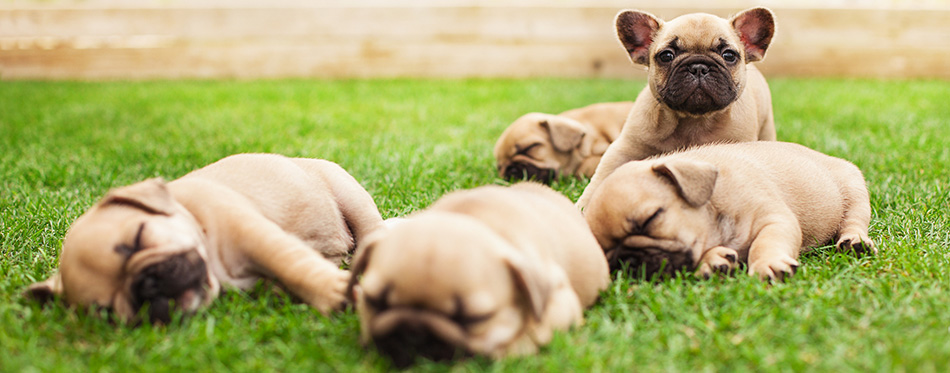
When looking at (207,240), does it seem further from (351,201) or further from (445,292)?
(445,292)

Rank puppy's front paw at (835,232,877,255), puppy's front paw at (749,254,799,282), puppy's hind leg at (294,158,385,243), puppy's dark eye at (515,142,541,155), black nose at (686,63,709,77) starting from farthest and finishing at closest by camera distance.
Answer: puppy's dark eye at (515,142,541,155)
black nose at (686,63,709,77)
puppy's hind leg at (294,158,385,243)
puppy's front paw at (835,232,877,255)
puppy's front paw at (749,254,799,282)

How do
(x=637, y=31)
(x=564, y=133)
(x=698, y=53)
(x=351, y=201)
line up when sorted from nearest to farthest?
1. (x=351, y=201)
2. (x=698, y=53)
3. (x=637, y=31)
4. (x=564, y=133)

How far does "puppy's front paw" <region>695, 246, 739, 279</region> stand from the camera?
12.5 feet

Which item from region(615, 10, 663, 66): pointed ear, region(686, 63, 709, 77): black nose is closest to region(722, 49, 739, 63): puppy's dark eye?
region(686, 63, 709, 77): black nose

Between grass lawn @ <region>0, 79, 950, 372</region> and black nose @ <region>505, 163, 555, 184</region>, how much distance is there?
0.53 ft

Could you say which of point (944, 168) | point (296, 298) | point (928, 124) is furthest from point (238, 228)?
point (928, 124)

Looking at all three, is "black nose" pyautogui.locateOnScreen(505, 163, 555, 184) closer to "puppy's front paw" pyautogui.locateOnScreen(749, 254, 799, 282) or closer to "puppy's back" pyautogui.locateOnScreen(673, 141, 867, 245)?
"puppy's back" pyautogui.locateOnScreen(673, 141, 867, 245)

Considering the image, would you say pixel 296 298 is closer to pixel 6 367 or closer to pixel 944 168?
pixel 6 367

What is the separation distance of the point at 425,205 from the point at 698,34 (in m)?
2.41

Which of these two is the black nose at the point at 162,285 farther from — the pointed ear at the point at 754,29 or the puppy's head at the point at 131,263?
the pointed ear at the point at 754,29

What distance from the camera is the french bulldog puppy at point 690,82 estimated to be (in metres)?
5.40

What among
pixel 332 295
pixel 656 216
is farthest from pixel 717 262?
pixel 332 295

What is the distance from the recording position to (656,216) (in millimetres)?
3885

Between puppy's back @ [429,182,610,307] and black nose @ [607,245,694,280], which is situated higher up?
puppy's back @ [429,182,610,307]
